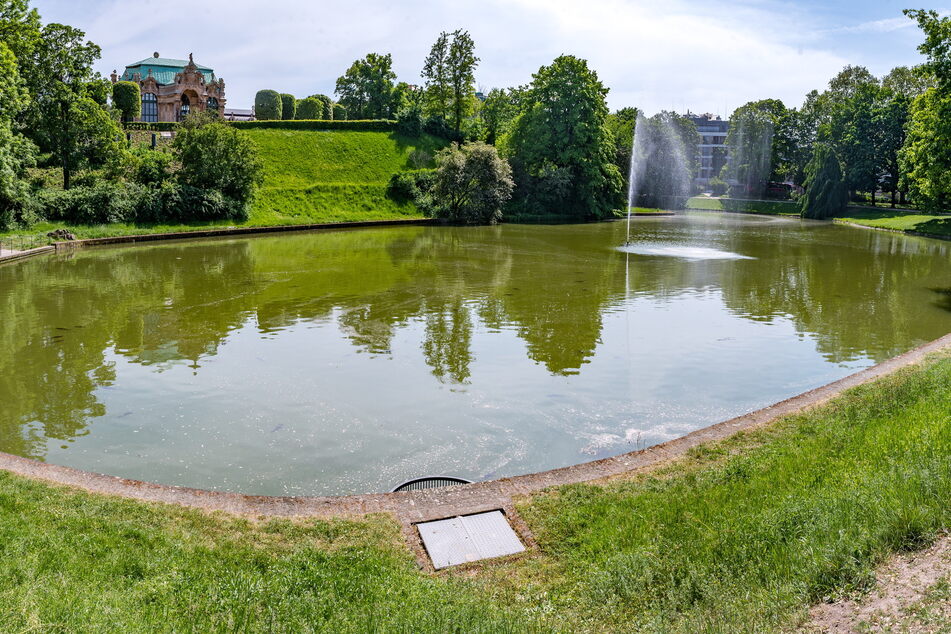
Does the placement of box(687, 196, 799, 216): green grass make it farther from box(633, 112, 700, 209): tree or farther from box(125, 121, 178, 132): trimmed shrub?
box(125, 121, 178, 132): trimmed shrub

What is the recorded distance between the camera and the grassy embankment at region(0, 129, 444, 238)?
4728 centimetres

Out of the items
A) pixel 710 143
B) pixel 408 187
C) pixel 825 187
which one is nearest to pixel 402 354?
pixel 408 187

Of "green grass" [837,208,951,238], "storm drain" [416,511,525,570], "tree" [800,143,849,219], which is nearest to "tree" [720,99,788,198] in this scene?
"tree" [800,143,849,219]

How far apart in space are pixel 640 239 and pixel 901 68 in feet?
178

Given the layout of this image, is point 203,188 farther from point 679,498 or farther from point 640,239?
point 679,498

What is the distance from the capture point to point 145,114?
6869 cm

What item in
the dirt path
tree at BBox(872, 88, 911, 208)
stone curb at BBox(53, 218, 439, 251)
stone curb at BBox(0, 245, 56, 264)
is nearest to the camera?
the dirt path

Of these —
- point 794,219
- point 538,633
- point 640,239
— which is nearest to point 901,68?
point 794,219

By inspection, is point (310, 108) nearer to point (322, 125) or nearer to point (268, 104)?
point (268, 104)

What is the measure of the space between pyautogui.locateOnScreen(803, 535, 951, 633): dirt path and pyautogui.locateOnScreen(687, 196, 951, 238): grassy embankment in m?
45.8

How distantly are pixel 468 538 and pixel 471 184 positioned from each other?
44.6 metres

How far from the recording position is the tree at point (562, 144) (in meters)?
56.2

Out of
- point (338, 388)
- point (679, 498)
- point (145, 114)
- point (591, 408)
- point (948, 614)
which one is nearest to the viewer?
point (948, 614)

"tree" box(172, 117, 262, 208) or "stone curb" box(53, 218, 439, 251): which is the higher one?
"tree" box(172, 117, 262, 208)
